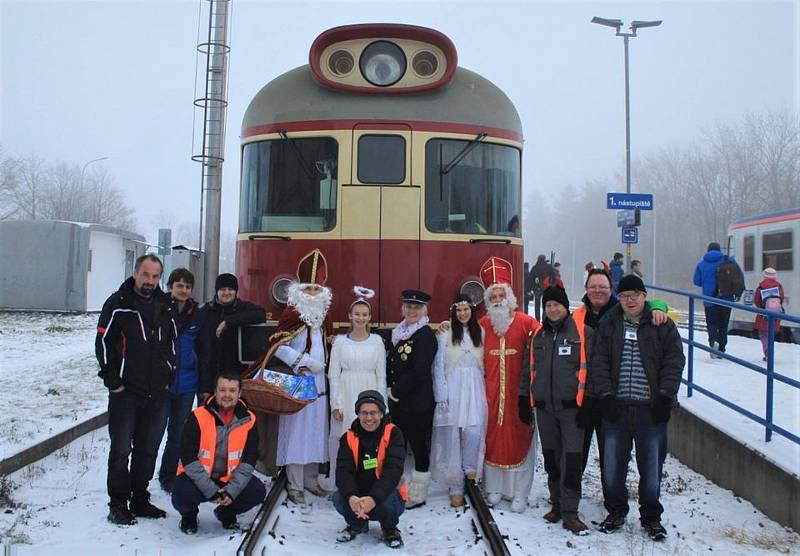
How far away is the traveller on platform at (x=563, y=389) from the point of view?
5.44 metres

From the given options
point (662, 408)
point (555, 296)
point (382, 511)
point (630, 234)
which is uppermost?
point (630, 234)

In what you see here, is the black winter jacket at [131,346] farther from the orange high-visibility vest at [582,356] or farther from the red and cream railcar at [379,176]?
the orange high-visibility vest at [582,356]

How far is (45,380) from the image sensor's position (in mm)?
11125

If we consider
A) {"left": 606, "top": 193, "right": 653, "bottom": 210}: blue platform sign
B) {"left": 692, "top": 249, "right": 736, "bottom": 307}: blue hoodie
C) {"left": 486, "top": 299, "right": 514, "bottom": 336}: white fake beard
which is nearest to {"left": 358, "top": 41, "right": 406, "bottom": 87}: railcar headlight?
{"left": 486, "top": 299, "right": 514, "bottom": 336}: white fake beard

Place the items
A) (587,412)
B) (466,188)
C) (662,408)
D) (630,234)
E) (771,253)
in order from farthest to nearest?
(771,253)
(630,234)
(466,188)
(587,412)
(662,408)

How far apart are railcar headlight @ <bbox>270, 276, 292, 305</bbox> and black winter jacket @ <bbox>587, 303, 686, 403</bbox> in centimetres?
275

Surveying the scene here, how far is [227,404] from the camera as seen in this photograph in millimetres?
5262

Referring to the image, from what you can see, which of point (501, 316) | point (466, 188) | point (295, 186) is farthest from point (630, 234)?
point (501, 316)

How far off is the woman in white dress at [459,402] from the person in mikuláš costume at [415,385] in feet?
0.37

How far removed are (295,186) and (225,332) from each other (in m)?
1.68

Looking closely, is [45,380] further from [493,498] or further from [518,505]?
[518,505]

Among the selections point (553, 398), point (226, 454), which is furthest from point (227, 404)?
point (553, 398)

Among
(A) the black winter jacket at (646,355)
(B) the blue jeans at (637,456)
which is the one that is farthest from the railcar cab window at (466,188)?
(B) the blue jeans at (637,456)

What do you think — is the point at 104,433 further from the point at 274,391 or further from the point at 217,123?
the point at 217,123
